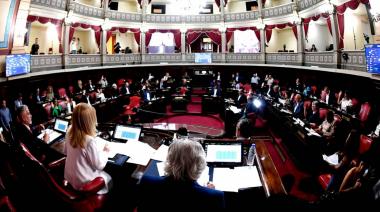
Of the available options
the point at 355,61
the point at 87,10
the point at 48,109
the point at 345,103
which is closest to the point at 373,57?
the point at 345,103

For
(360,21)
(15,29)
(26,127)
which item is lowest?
(26,127)

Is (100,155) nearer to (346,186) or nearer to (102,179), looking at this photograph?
(102,179)

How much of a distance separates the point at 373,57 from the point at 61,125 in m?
7.66

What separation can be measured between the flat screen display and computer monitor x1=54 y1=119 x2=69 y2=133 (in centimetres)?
276

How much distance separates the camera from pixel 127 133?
4336mm

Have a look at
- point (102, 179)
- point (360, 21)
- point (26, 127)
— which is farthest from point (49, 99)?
point (360, 21)

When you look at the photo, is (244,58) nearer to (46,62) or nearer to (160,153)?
(46,62)

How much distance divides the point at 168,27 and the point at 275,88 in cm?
1025

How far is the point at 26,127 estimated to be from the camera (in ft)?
13.1

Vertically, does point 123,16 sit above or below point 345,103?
above

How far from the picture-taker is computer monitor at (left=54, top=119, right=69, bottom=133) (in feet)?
15.3

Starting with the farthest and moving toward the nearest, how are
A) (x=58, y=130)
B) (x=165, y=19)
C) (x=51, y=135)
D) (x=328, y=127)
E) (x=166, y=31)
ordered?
(x=166, y=31)
(x=165, y=19)
(x=328, y=127)
(x=58, y=130)
(x=51, y=135)

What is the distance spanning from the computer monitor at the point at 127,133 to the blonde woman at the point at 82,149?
1.40m

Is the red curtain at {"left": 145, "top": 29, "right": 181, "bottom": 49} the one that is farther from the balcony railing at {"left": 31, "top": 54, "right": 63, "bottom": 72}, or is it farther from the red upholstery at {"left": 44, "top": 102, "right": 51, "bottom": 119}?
the red upholstery at {"left": 44, "top": 102, "right": 51, "bottom": 119}
